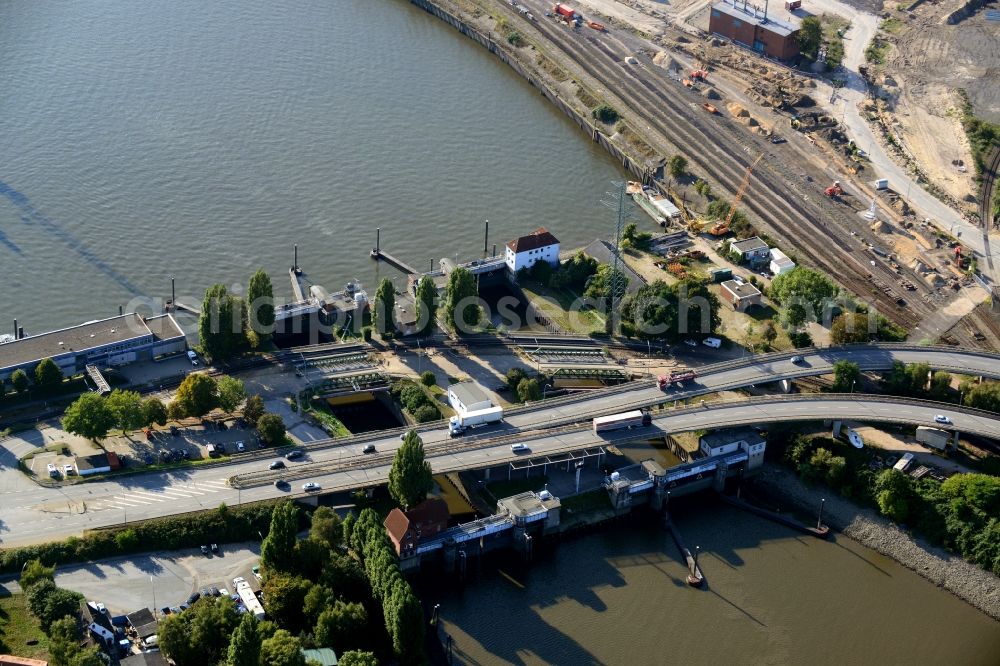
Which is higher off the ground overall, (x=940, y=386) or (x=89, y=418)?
(x=940, y=386)

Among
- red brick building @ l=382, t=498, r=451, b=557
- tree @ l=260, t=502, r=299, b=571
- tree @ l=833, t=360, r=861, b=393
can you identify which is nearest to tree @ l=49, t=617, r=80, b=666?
tree @ l=260, t=502, r=299, b=571

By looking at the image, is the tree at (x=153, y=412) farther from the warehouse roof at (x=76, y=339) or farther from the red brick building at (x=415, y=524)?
the red brick building at (x=415, y=524)

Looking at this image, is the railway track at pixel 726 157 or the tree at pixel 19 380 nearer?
the tree at pixel 19 380

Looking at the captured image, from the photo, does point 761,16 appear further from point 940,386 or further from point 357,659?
point 357,659

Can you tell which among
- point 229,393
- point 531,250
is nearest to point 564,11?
point 531,250

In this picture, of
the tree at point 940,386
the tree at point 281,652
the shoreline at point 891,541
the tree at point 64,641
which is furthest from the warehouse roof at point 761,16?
the tree at point 64,641
